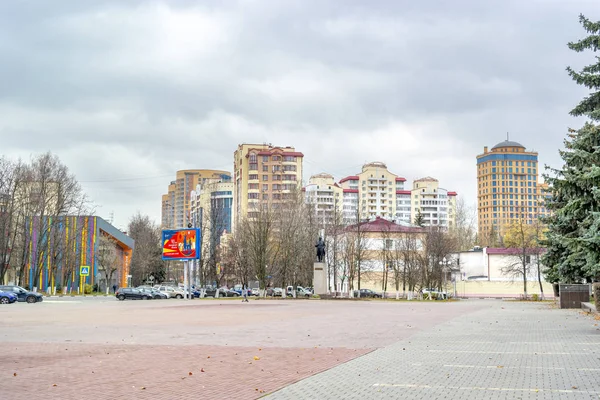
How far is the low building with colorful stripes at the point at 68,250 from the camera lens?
219 feet

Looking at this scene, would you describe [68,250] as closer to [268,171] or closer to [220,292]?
[220,292]

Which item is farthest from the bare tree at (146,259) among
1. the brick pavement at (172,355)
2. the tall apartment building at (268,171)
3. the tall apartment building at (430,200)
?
the tall apartment building at (430,200)

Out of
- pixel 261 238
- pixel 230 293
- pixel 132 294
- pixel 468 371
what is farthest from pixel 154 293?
pixel 468 371

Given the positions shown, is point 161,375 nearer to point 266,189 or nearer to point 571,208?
point 571,208

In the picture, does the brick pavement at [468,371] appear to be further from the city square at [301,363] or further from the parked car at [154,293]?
the parked car at [154,293]

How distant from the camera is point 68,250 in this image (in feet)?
236

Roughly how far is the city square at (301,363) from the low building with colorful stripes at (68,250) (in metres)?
48.9

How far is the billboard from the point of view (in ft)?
191

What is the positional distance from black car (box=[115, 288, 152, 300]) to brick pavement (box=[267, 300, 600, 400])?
45512 millimetres

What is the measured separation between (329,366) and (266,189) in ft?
417

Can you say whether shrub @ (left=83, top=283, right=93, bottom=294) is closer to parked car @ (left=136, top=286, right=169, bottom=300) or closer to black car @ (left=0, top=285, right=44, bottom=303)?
parked car @ (left=136, top=286, right=169, bottom=300)

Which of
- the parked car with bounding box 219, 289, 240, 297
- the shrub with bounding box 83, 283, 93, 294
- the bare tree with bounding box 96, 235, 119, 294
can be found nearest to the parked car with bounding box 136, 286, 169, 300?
the parked car with bounding box 219, 289, 240, 297

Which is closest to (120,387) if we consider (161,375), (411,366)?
(161,375)

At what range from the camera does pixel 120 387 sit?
956 cm
